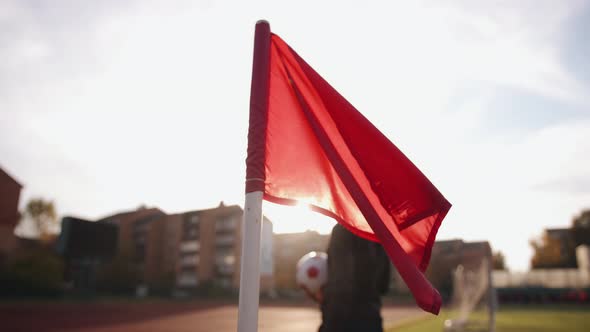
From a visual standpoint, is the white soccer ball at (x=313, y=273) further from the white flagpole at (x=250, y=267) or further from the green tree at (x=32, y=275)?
the green tree at (x=32, y=275)

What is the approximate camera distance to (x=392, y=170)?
2.79 metres

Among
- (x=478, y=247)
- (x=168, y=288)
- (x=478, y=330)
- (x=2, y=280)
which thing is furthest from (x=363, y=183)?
(x=168, y=288)

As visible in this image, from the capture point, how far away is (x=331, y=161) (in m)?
2.65

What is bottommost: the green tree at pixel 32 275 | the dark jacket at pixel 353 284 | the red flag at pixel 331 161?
the green tree at pixel 32 275

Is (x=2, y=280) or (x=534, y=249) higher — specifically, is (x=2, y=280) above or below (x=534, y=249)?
below

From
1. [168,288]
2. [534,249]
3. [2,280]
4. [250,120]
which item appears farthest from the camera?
[534,249]

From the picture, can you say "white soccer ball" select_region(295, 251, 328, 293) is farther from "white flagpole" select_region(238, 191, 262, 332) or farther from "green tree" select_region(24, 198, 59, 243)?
"green tree" select_region(24, 198, 59, 243)

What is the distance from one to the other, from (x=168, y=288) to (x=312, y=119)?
51.5m

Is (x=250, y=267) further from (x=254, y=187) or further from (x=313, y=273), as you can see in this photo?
(x=313, y=273)

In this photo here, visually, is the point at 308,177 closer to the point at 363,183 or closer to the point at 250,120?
the point at 363,183

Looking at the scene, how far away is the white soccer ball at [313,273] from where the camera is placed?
3.61 metres

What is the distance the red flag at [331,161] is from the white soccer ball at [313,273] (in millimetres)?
925

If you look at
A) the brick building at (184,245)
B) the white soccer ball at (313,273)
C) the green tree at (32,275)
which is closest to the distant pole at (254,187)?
the white soccer ball at (313,273)

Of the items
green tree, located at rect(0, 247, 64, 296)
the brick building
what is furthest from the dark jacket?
the brick building
